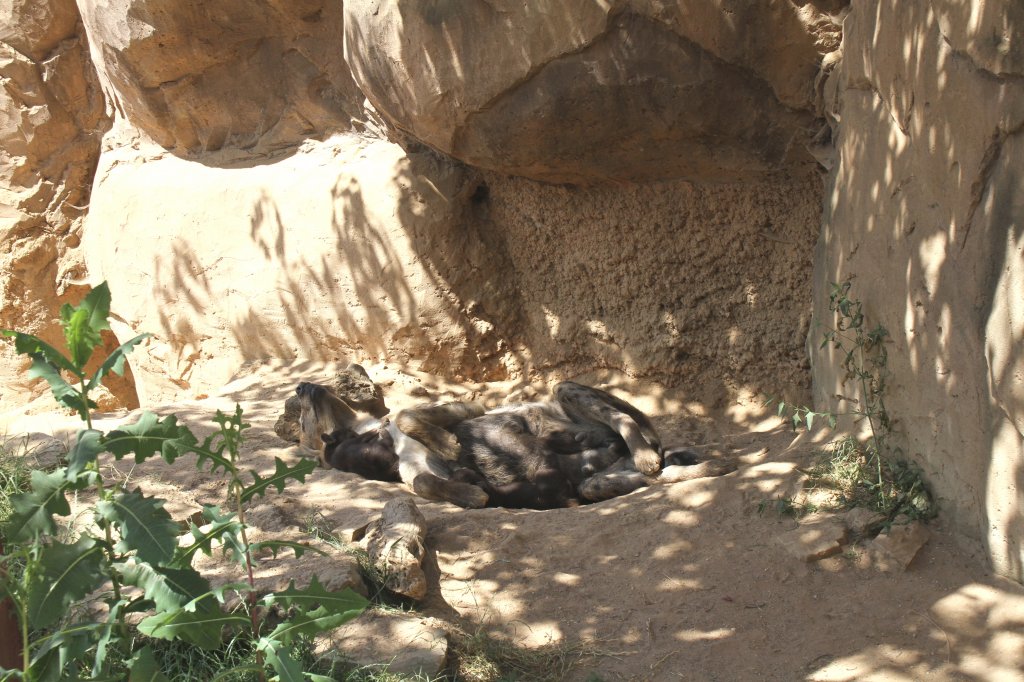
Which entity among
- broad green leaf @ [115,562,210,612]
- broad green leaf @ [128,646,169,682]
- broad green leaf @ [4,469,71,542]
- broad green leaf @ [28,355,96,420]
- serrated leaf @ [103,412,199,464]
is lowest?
broad green leaf @ [128,646,169,682]

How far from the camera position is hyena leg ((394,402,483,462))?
646 centimetres

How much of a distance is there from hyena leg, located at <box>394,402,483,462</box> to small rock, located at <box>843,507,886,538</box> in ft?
9.65

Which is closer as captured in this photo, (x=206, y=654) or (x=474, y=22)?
(x=206, y=654)

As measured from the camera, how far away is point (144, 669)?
258cm

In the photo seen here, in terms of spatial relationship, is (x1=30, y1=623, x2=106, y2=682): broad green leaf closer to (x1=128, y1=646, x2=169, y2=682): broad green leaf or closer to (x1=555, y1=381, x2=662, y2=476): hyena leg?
(x1=128, y1=646, x2=169, y2=682): broad green leaf

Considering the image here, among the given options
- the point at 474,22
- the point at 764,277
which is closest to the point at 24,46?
the point at 474,22

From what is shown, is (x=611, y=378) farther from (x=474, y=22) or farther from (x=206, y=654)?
(x=206, y=654)

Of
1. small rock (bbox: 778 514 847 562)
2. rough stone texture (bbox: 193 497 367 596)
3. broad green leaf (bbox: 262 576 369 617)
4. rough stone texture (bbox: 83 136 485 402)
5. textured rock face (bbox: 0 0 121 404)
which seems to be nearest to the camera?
broad green leaf (bbox: 262 576 369 617)

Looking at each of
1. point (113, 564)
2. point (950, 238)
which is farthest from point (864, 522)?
point (113, 564)

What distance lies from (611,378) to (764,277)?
1.46 meters

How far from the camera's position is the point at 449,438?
258 inches

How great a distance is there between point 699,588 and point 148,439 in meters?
2.58

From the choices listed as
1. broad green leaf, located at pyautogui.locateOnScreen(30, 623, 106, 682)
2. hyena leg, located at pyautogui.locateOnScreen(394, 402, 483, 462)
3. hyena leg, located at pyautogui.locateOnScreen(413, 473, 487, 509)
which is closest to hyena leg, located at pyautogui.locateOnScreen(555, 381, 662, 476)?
hyena leg, located at pyautogui.locateOnScreen(394, 402, 483, 462)

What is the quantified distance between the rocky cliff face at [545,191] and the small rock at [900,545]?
0.55 ft
